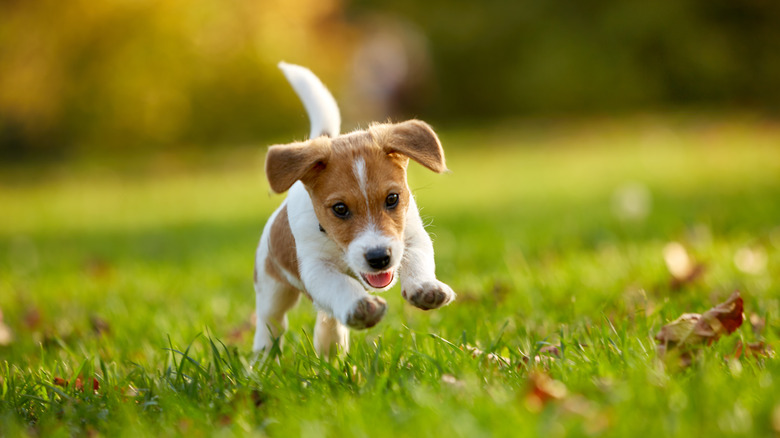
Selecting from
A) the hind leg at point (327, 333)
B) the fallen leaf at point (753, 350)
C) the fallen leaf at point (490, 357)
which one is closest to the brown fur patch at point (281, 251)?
the hind leg at point (327, 333)

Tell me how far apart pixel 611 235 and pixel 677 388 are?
3340 millimetres

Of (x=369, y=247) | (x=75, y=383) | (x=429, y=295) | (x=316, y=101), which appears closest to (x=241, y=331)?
(x=75, y=383)

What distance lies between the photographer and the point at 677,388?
2.03 metres

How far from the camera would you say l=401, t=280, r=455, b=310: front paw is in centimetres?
240

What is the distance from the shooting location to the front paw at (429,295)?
2.40 meters

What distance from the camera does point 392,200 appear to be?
104 inches

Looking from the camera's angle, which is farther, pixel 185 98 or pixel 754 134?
pixel 185 98

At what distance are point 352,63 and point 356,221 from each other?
19148 millimetres

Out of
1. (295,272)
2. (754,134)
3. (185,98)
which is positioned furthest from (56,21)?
(295,272)

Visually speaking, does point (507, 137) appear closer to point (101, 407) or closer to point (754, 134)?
point (754, 134)

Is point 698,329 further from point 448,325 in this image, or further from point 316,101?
point 316,101

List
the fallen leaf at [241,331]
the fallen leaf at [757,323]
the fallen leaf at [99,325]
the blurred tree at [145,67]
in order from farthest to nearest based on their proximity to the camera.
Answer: the blurred tree at [145,67]
the fallen leaf at [99,325]
the fallen leaf at [241,331]
the fallen leaf at [757,323]

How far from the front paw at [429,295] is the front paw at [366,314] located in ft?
0.41

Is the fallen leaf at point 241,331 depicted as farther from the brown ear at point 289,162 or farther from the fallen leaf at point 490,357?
the fallen leaf at point 490,357
